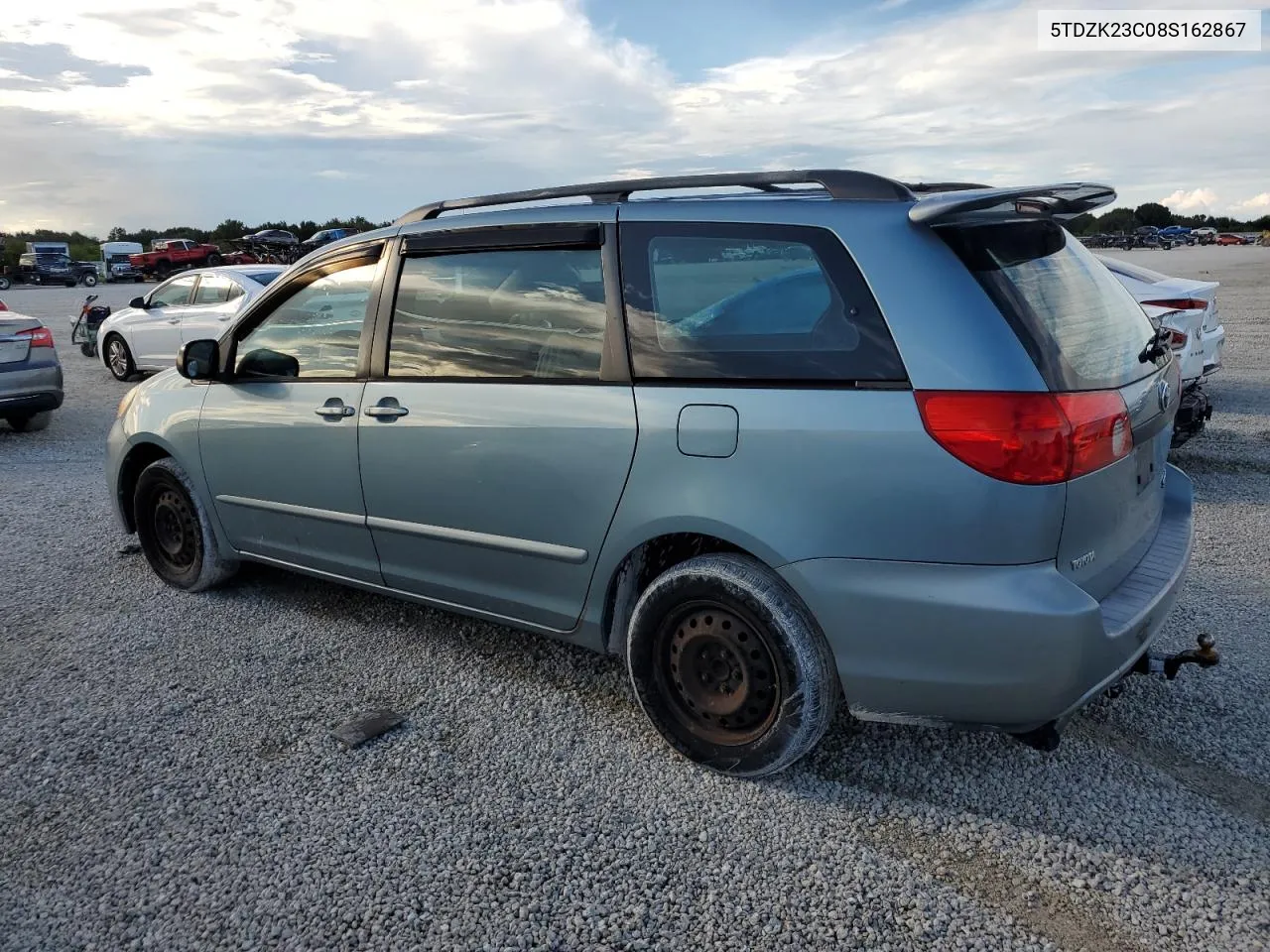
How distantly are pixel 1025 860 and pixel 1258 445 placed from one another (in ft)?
20.9

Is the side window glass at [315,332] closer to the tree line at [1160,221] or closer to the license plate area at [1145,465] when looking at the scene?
the license plate area at [1145,465]

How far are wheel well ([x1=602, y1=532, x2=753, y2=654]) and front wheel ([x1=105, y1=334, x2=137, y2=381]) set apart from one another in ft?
42.5

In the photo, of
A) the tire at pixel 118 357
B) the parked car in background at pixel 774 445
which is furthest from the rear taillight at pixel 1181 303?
the tire at pixel 118 357

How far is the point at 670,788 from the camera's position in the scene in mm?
3059

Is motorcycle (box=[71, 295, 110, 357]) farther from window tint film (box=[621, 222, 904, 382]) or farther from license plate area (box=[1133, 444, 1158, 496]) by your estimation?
license plate area (box=[1133, 444, 1158, 496])

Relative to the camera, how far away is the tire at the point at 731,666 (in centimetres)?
288

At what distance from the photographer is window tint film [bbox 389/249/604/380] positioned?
A: 3312 millimetres

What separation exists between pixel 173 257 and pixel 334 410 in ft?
170

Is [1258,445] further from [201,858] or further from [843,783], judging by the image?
[201,858]

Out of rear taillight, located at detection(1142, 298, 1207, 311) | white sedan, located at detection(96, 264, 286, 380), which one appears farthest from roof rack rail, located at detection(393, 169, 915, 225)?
white sedan, located at detection(96, 264, 286, 380)

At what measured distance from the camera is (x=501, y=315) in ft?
11.6

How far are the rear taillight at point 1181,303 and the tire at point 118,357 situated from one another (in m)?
12.8

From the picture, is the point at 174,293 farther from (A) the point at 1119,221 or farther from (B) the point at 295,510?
(A) the point at 1119,221

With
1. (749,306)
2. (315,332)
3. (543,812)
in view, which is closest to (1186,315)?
(749,306)
